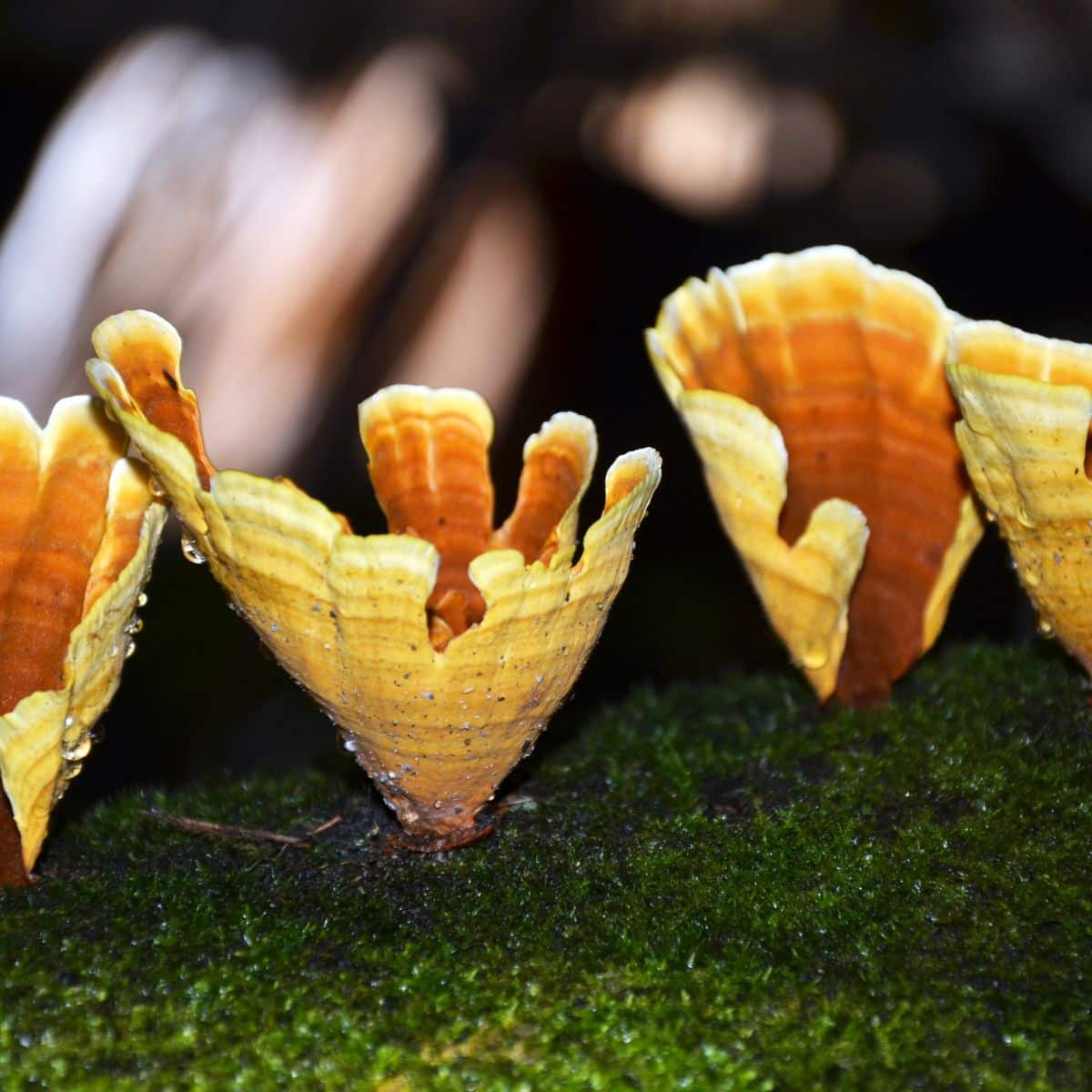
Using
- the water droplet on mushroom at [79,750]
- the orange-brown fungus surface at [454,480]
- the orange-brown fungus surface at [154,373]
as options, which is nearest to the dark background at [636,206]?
the orange-brown fungus surface at [454,480]

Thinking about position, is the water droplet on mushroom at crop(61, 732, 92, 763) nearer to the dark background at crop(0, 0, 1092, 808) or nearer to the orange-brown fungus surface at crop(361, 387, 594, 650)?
the orange-brown fungus surface at crop(361, 387, 594, 650)

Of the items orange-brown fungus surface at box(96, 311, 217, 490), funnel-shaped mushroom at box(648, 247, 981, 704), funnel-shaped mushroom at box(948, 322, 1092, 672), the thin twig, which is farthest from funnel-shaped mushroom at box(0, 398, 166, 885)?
funnel-shaped mushroom at box(948, 322, 1092, 672)

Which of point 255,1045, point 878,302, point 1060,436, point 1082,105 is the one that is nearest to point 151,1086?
point 255,1045

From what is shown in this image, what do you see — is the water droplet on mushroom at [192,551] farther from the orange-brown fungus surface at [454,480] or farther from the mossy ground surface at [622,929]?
the mossy ground surface at [622,929]

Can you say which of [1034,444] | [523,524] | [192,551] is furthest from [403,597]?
[1034,444]

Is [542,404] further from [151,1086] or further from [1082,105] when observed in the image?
[151,1086]

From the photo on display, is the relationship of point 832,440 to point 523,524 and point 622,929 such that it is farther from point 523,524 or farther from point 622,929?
point 622,929
